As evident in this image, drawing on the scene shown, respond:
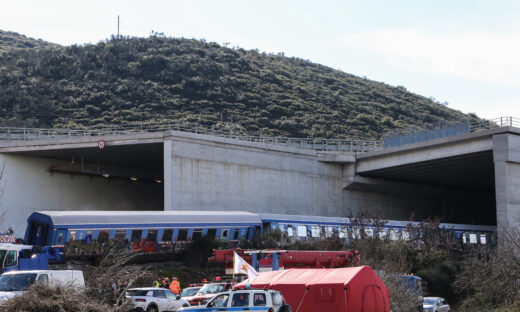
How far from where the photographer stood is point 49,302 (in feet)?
41.8

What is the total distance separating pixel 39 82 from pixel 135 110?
13.8m

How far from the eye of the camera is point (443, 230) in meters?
48.8

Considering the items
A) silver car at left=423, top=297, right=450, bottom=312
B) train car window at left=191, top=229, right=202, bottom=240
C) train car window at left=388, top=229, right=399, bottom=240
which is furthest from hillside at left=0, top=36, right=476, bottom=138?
silver car at left=423, top=297, right=450, bottom=312

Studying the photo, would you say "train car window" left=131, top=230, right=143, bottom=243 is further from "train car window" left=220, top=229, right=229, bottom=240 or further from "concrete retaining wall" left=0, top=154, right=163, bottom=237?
"concrete retaining wall" left=0, top=154, right=163, bottom=237

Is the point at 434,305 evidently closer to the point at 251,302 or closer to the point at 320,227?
the point at 251,302

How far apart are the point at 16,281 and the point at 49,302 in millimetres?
6318

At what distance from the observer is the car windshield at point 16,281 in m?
18.1

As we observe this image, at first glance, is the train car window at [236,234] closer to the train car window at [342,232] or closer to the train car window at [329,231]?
the train car window at [329,231]

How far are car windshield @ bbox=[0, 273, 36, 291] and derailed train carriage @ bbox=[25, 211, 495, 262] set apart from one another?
47.6ft

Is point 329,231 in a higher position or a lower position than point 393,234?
higher

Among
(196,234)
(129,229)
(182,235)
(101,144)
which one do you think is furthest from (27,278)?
(101,144)

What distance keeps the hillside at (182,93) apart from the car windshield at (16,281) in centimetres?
6402

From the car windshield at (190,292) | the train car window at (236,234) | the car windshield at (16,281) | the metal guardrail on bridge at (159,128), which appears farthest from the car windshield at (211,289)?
the metal guardrail on bridge at (159,128)

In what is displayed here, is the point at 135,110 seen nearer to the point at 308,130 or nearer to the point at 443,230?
the point at 308,130
